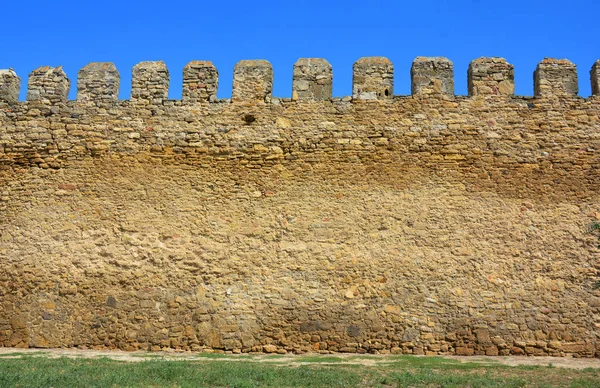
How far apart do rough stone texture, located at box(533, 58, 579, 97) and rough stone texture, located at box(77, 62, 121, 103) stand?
242 inches

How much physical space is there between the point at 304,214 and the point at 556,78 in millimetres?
4104

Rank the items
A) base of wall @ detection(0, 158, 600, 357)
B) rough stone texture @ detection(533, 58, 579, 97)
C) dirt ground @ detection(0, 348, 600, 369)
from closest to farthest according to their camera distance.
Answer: dirt ground @ detection(0, 348, 600, 369), base of wall @ detection(0, 158, 600, 357), rough stone texture @ detection(533, 58, 579, 97)

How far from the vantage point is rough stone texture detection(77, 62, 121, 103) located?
26.4ft

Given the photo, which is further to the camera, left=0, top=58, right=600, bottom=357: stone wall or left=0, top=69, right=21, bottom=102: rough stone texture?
left=0, top=69, right=21, bottom=102: rough stone texture

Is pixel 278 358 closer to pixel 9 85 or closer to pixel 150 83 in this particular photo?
pixel 150 83

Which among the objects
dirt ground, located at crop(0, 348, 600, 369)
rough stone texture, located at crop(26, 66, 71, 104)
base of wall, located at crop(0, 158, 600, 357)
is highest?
rough stone texture, located at crop(26, 66, 71, 104)

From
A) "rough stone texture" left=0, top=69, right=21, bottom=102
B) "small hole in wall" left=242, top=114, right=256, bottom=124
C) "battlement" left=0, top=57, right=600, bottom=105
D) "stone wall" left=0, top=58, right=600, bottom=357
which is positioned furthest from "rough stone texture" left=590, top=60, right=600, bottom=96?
"rough stone texture" left=0, top=69, right=21, bottom=102

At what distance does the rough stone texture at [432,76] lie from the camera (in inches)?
312

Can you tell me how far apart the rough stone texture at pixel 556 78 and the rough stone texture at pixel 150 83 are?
5.39 m

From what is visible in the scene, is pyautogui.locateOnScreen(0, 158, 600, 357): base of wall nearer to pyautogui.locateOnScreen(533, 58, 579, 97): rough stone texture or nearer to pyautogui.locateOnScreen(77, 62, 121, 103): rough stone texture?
pyautogui.locateOnScreen(77, 62, 121, 103): rough stone texture

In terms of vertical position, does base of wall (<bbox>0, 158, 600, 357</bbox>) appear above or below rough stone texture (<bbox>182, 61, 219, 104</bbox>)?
below

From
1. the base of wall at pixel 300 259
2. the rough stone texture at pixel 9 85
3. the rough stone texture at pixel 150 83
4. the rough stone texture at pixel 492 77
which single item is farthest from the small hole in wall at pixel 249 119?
the rough stone texture at pixel 9 85

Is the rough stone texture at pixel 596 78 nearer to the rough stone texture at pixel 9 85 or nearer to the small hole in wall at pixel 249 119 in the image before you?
the small hole in wall at pixel 249 119

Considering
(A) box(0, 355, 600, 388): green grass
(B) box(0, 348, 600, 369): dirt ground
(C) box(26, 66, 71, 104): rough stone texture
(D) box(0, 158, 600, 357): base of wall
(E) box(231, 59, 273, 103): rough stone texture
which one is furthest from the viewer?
(C) box(26, 66, 71, 104): rough stone texture
